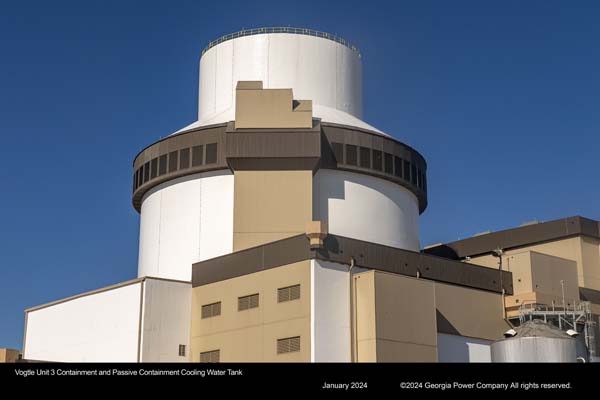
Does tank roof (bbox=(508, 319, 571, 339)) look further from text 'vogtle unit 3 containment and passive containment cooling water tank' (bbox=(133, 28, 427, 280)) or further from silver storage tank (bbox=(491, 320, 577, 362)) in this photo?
text 'vogtle unit 3 containment and passive containment cooling water tank' (bbox=(133, 28, 427, 280))

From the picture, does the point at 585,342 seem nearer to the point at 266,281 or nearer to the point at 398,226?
the point at 398,226

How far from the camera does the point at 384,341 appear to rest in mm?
41562

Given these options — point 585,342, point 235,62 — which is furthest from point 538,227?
point 235,62

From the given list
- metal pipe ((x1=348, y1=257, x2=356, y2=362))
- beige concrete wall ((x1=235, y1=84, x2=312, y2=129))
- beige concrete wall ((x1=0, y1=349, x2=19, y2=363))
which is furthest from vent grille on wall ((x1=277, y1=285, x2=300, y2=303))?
beige concrete wall ((x1=0, y1=349, x2=19, y2=363))

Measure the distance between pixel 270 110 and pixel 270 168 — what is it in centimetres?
362

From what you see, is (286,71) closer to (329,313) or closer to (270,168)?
(270,168)

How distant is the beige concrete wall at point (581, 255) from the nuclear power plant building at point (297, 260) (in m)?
0.11

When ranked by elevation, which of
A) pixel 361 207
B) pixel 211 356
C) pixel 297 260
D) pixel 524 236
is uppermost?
pixel 524 236

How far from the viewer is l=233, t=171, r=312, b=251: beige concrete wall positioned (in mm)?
49094

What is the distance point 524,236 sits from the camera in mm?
62719

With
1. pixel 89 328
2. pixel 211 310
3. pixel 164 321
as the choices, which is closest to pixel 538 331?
pixel 211 310

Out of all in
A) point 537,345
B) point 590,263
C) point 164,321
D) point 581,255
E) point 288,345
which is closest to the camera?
point 288,345

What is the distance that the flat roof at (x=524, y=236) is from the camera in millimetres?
60594
